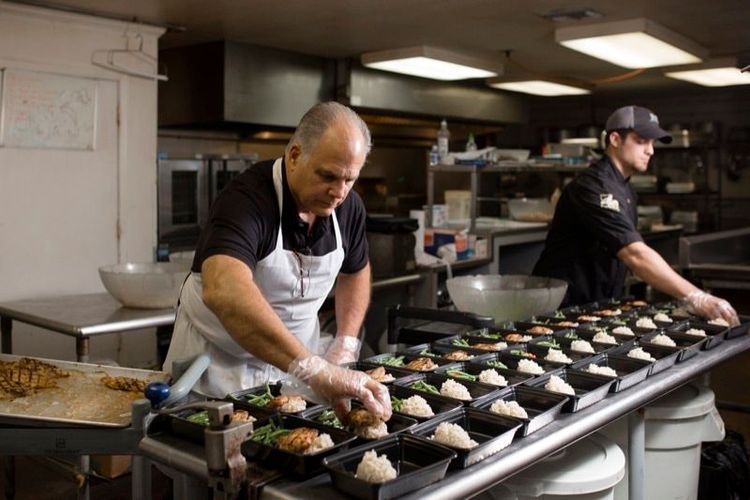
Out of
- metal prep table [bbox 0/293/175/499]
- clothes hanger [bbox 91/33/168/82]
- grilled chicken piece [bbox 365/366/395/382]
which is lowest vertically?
metal prep table [bbox 0/293/175/499]

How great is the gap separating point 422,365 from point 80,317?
6.78ft

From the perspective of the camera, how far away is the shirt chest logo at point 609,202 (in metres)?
3.41

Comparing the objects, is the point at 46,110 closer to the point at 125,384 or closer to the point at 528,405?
the point at 125,384

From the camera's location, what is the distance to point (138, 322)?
11.7ft

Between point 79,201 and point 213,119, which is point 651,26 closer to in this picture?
point 213,119

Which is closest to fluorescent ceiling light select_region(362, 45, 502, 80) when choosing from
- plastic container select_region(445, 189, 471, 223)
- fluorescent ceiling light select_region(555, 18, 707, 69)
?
fluorescent ceiling light select_region(555, 18, 707, 69)

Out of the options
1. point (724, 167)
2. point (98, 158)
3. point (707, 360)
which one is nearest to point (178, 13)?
point (98, 158)

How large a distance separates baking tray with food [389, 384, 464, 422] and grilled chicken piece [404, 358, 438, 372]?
25 cm

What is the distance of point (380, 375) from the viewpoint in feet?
7.00

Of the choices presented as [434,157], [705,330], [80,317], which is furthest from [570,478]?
[434,157]

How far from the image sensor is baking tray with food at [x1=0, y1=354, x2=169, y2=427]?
6.35 feet

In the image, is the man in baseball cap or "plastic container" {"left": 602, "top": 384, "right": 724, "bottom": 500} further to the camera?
the man in baseball cap

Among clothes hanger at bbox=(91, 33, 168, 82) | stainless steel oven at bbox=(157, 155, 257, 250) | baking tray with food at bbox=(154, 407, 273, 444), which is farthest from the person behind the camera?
stainless steel oven at bbox=(157, 155, 257, 250)

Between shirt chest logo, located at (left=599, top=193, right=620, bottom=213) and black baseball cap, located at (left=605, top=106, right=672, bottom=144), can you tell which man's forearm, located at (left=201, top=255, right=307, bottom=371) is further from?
black baseball cap, located at (left=605, top=106, right=672, bottom=144)
